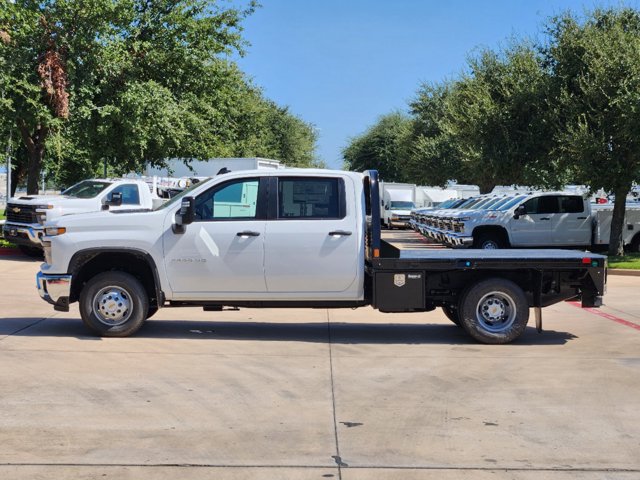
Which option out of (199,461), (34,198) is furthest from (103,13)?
(199,461)

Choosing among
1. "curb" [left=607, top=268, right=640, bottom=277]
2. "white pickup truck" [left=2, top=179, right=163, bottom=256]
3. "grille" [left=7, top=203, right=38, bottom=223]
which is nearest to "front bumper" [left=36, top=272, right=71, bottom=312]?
"white pickup truck" [left=2, top=179, right=163, bottom=256]

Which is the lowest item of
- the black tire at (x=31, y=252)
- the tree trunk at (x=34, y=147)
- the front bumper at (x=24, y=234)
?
the black tire at (x=31, y=252)

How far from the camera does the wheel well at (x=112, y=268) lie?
31.2ft

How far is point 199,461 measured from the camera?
534 cm

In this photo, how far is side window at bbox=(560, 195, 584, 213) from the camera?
23.2 metres

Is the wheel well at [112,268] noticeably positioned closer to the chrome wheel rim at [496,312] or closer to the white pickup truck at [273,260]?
the white pickup truck at [273,260]

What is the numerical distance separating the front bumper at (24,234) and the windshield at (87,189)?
5.72 feet

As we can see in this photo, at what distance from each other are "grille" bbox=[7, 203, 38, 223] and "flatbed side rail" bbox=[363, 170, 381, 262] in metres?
12.0

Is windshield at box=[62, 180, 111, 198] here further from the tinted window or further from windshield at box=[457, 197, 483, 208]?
windshield at box=[457, 197, 483, 208]

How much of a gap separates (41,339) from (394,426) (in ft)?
16.4

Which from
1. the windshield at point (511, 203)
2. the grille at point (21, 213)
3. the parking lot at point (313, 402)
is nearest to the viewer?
the parking lot at point (313, 402)

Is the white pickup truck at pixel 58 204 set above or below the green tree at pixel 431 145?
below

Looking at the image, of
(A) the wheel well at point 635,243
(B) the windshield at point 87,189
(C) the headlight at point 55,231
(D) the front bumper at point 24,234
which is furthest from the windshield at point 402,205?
(C) the headlight at point 55,231

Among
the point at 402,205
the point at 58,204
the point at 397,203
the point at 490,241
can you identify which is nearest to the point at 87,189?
the point at 58,204
